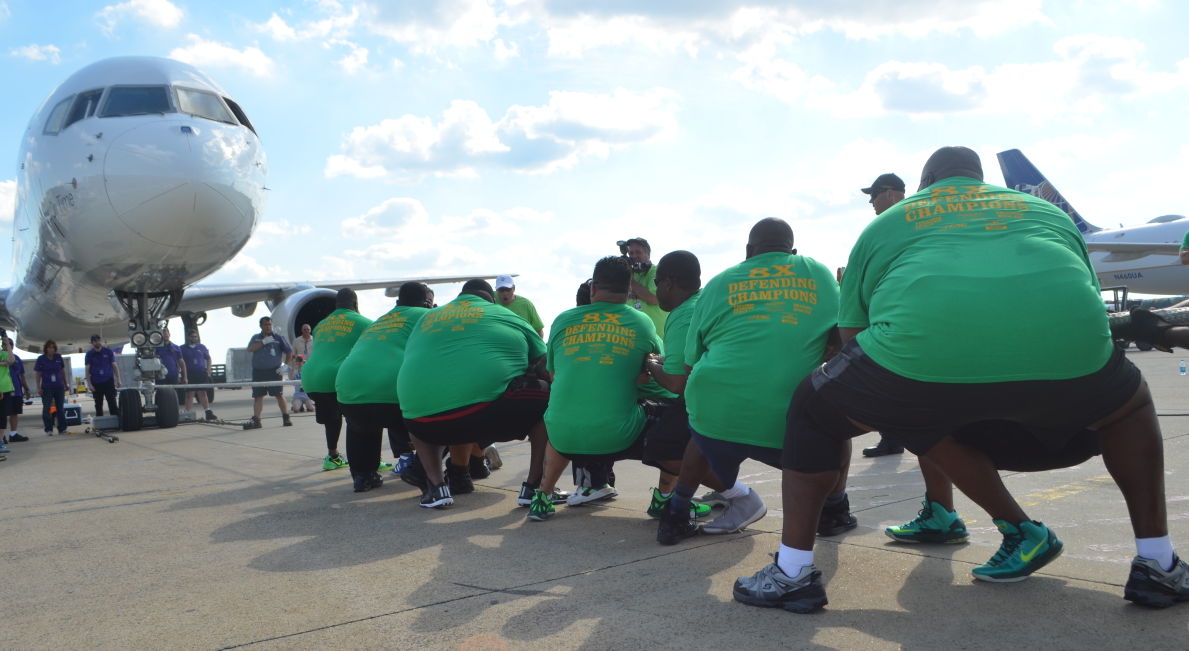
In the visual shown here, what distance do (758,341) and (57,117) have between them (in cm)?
1025

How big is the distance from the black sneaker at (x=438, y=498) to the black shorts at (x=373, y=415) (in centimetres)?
94

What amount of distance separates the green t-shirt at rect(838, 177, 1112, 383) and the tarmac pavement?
2.41 ft

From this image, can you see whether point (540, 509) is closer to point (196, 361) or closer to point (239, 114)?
point (239, 114)

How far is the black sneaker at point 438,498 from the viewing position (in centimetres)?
495

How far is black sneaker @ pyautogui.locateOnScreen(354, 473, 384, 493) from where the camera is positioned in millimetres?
5902

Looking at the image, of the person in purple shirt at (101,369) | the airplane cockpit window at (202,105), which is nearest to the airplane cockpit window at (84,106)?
the airplane cockpit window at (202,105)

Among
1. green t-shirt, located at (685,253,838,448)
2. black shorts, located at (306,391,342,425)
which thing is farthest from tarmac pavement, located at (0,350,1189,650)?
black shorts, located at (306,391,342,425)

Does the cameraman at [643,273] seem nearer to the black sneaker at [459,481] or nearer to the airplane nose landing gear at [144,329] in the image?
the black sneaker at [459,481]

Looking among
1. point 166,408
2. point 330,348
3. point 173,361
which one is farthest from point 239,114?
point 173,361

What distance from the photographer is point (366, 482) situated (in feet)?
19.5

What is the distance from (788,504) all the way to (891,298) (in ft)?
2.37

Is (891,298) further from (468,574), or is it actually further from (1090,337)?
(468,574)

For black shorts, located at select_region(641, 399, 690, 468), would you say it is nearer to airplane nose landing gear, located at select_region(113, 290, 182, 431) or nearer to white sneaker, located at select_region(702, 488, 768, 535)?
white sneaker, located at select_region(702, 488, 768, 535)

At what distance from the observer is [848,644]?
7.73 feet
